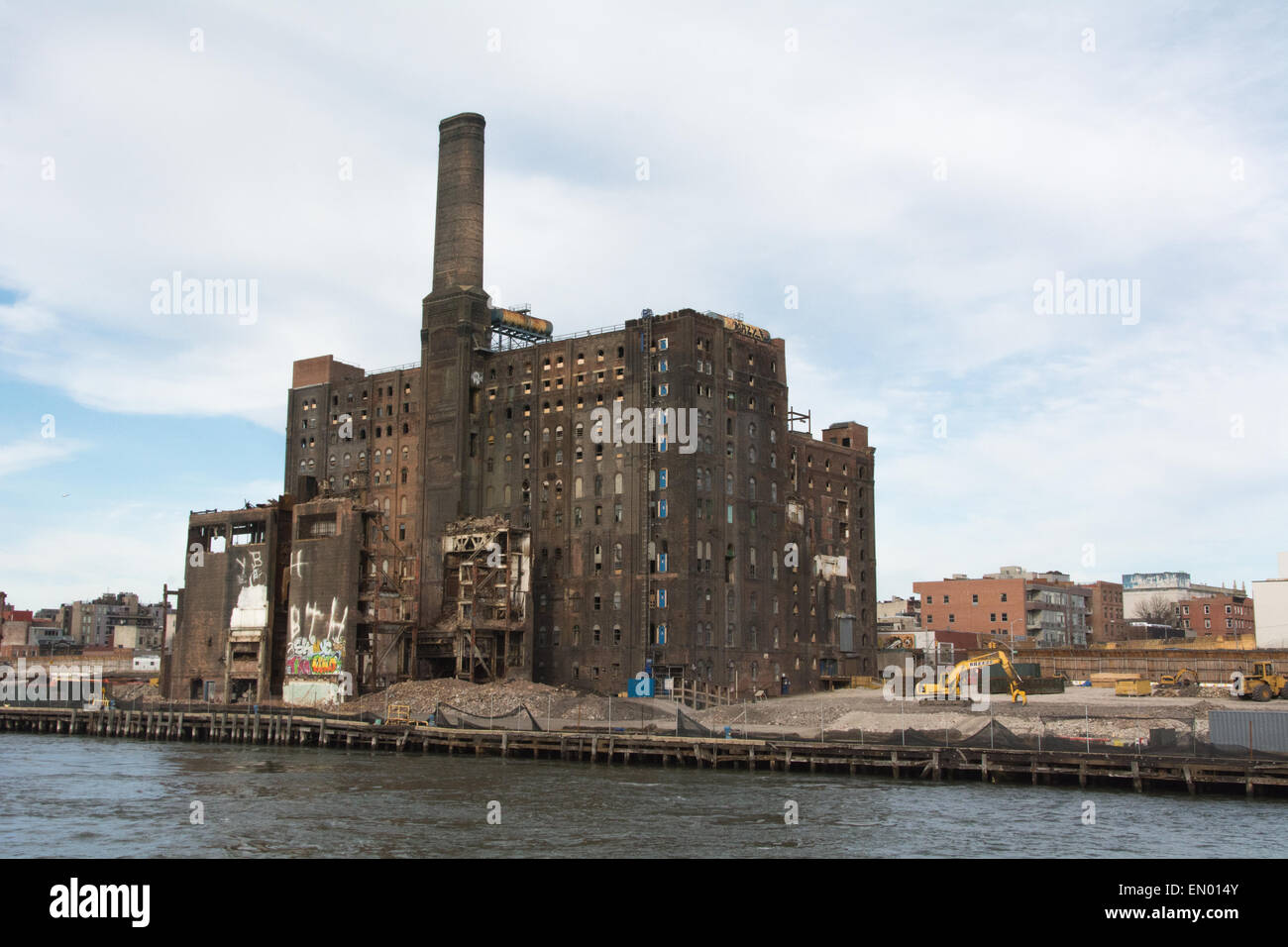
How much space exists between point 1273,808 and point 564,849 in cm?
3145

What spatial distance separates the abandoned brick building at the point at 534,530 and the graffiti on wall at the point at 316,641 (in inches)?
7.3

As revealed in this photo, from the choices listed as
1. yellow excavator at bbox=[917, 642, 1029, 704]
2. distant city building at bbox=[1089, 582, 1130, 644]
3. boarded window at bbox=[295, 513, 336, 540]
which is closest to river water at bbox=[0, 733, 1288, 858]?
yellow excavator at bbox=[917, 642, 1029, 704]

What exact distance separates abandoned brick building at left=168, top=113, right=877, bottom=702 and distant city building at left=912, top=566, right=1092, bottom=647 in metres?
43.7

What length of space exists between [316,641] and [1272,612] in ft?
333

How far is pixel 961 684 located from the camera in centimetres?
8825

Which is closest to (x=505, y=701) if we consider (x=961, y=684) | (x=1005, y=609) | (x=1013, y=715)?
(x=961, y=684)

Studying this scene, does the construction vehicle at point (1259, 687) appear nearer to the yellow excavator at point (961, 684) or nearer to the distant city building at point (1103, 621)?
the yellow excavator at point (961, 684)

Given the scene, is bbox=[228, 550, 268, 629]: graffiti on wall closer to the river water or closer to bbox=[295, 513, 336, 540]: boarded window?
bbox=[295, 513, 336, 540]: boarded window

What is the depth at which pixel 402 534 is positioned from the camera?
12600cm

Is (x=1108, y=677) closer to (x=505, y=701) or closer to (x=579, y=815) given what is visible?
(x=505, y=701)

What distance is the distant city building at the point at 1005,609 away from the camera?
165625 millimetres

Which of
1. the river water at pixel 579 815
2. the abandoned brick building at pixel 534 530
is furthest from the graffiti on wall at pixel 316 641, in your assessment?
the river water at pixel 579 815
